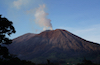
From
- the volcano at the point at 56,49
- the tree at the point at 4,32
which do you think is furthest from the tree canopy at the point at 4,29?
the volcano at the point at 56,49

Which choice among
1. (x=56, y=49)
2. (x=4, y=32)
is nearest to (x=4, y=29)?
(x=4, y=32)

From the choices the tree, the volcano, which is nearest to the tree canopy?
the tree

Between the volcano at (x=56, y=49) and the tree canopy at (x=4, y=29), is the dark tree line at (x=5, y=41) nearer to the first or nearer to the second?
the tree canopy at (x=4, y=29)

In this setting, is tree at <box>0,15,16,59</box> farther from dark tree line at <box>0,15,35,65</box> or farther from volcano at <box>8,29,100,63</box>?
volcano at <box>8,29,100,63</box>

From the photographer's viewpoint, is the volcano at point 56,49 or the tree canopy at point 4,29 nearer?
the tree canopy at point 4,29

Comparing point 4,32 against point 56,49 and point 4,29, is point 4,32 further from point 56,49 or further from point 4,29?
point 56,49

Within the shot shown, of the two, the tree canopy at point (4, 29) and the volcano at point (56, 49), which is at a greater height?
the volcano at point (56, 49)

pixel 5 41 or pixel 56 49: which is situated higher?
pixel 56 49

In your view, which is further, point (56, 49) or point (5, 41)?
point (56, 49)

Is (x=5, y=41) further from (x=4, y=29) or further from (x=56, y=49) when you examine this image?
(x=56, y=49)
